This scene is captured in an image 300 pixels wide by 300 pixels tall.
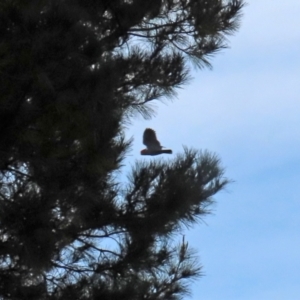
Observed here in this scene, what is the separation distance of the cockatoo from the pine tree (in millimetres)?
149

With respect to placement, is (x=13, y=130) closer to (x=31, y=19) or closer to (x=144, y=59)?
(x=31, y=19)

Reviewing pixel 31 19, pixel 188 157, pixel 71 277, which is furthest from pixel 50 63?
pixel 71 277

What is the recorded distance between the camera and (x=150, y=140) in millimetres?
6000

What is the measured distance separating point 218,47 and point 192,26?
27 centimetres

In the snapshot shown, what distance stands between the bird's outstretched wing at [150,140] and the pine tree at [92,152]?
0.15 meters

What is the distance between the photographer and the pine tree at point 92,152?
17.7 feet

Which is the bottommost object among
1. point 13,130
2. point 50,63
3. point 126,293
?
A: point 126,293

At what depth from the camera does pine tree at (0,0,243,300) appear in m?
5.40

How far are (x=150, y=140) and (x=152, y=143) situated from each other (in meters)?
0.04

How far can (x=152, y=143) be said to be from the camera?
6.03 metres

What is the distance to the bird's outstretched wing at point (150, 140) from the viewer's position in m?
5.98

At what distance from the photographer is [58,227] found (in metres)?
5.89

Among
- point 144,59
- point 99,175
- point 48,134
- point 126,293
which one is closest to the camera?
point 48,134

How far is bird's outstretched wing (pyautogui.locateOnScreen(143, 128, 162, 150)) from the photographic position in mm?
5977
